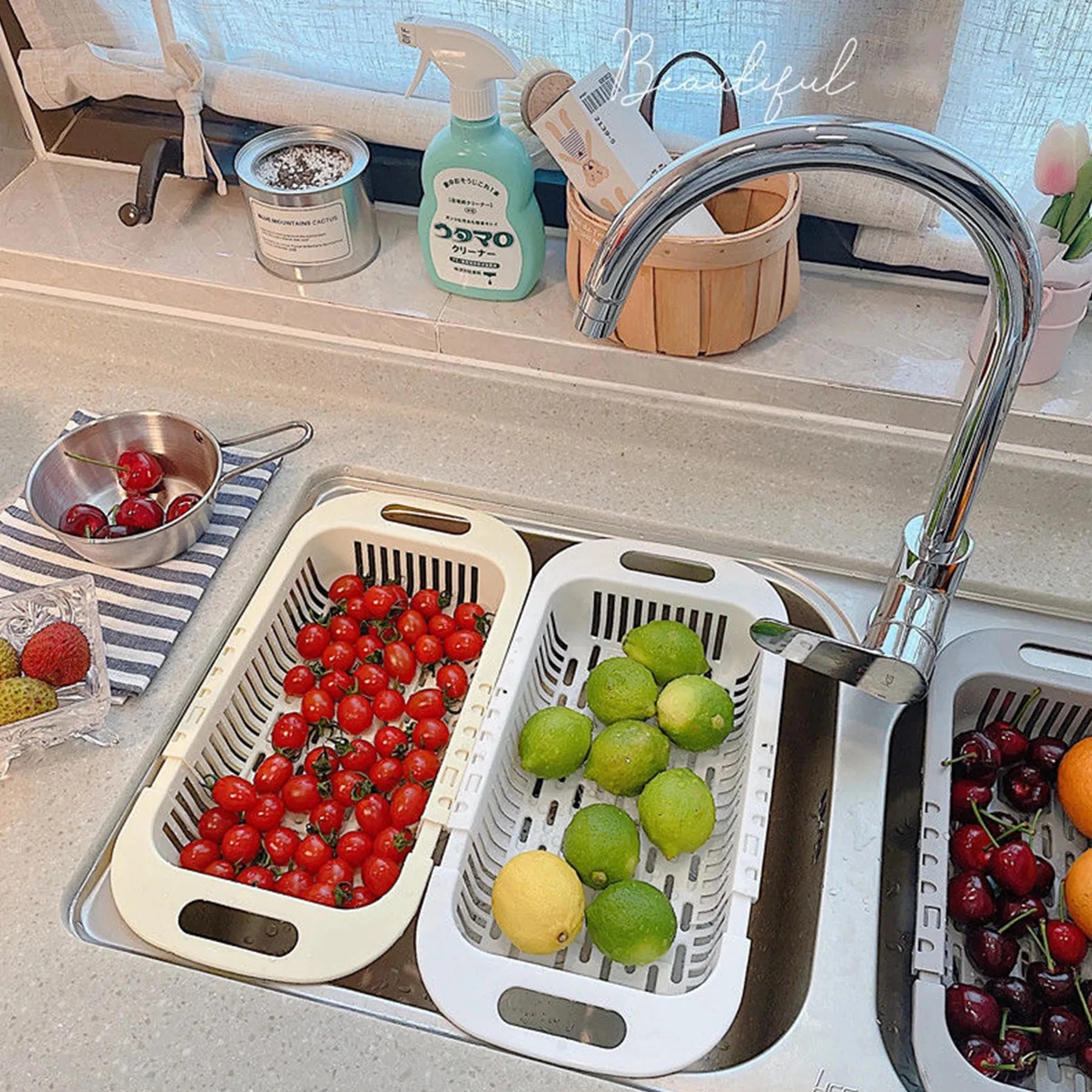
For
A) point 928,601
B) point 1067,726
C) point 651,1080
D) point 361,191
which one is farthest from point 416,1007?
point 361,191

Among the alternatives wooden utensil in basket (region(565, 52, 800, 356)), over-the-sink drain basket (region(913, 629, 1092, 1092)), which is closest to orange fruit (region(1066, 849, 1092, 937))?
over-the-sink drain basket (region(913, 629, 1092, 1092))

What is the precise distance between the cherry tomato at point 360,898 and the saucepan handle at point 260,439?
0.35m

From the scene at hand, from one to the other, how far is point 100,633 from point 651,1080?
0.49 meters

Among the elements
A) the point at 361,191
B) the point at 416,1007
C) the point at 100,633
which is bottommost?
the point at 416,1007

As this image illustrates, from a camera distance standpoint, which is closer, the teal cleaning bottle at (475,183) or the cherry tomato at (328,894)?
the cherry tomato at (328,894)

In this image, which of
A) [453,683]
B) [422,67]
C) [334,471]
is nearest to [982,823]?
[453,683]

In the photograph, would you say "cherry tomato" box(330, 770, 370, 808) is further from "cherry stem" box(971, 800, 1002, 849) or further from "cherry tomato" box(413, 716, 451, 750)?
"cherry stem" box(971, 800, 1002, 849)

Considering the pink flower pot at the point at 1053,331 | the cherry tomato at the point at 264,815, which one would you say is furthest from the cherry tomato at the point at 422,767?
the pink flower pot at the point at 1053,331

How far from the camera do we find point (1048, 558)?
35.5 inches

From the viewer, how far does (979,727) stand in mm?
856

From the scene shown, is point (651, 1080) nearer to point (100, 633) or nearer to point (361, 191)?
point (100, 633)

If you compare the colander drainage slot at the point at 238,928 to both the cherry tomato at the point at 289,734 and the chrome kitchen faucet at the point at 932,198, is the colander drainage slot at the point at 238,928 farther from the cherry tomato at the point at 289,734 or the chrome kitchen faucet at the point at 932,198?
the chrome kitchen faucet at the point at 932,198

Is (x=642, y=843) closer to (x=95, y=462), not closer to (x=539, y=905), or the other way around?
(x=539, y=905)

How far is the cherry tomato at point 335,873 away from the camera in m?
0.78
